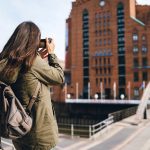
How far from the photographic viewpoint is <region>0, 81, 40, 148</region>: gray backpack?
2289mm

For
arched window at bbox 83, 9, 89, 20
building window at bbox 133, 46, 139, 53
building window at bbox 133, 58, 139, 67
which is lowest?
building window at bbox 133, 58, 139, 67

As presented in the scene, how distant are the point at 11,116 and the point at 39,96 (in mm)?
327

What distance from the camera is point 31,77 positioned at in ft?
8.36

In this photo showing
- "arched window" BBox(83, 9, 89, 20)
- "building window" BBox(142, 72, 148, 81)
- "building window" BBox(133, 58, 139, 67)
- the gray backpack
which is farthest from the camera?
"arched window" BBox(83, 9, 89, 20)

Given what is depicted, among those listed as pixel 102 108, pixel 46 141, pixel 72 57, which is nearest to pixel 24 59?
pixel 46 141

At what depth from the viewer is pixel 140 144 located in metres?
14.5

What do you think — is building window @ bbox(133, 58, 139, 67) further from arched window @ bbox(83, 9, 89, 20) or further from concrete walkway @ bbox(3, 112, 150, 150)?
concrete walkway @ bbox(3, 112, 150, 150)

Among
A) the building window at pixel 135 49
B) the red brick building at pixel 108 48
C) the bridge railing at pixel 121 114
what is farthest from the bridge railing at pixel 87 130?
the building window at pixel 135 49

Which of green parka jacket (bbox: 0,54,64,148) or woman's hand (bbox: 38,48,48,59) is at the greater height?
woman's hand (bbox: 38,48,48,59)

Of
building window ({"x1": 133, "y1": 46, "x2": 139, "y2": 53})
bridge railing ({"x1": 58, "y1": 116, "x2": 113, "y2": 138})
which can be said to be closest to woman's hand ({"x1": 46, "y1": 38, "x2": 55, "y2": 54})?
bridge railing ({"x1": 58, "y1": 116, "x2": 113, "y2": 138})

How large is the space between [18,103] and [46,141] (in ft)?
1.21

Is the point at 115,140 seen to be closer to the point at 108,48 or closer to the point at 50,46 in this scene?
the point at 50,46

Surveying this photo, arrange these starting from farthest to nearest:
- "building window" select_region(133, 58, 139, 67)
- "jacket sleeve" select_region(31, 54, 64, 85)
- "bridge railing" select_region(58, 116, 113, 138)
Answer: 1. "building window" select_region(133, 58, 139, 67)
2. "bridge railing" select_region(58, 116, 113, 138)
3. "jacket sleeve" select_region(31, 54, 64, 85)

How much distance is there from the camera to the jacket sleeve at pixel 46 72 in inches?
101
